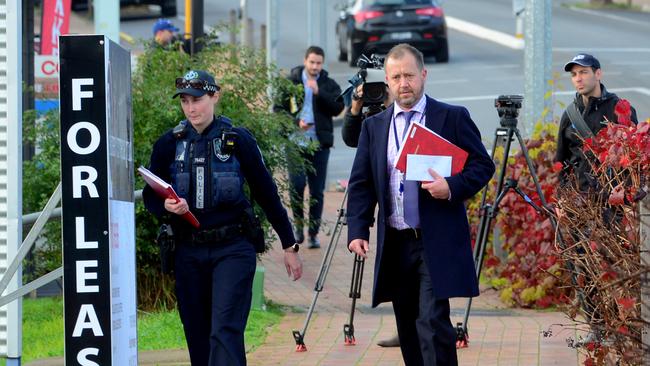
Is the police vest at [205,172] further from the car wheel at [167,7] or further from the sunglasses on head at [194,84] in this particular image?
the car wheel at [167,7]

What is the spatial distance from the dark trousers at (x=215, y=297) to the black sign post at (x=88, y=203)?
1154 mm

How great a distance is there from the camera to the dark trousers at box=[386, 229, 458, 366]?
6695mm

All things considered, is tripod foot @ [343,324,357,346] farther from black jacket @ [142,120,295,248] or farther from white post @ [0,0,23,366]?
white post @ [0,0,23,366]

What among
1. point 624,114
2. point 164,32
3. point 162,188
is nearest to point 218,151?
point 162,188

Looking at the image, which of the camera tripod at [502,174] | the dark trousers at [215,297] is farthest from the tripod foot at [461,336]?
the dark trousers at [215,297]

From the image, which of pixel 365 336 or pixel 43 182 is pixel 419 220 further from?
pixel 43 182

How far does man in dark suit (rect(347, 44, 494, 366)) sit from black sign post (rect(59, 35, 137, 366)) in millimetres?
1662

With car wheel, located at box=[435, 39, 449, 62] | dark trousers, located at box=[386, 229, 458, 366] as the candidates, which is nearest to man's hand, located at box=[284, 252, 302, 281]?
dark trousers, located at box=[386, 229, 458, 366]

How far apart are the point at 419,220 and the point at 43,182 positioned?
4192 millimetres

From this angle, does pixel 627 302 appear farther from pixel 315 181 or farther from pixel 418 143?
pixel 315 181

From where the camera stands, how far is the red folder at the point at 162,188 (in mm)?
6488

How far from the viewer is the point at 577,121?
921 centimetres

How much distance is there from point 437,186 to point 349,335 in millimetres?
2628

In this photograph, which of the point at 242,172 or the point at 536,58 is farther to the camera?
the point at 536,58
